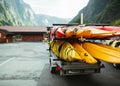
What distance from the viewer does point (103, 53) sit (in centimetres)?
715

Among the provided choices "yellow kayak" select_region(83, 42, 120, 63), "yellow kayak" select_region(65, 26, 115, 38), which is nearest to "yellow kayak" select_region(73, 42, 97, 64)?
"yellow kayak" select_region(83, 42, 120, 63)

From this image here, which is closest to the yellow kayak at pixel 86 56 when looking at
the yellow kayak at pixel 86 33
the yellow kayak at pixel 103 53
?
the yellow kayak at pixel 103 53

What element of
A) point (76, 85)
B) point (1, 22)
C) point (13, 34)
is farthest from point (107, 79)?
point (1, 22)

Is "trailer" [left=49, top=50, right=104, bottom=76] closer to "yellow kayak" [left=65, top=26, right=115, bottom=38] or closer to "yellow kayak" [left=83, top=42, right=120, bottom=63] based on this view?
"yellow kayak" [left=83, top=42, right=120, bottom=63]

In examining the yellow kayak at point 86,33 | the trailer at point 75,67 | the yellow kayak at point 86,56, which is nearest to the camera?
the yellow kayak at point 86,56

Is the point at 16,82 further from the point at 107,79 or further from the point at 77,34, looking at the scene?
the point at 107,79

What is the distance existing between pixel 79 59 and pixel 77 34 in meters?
1.05

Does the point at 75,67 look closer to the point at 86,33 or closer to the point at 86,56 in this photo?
the point at 86,56

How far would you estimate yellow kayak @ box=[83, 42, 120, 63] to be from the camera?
6.73 m

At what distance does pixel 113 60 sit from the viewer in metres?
6.61

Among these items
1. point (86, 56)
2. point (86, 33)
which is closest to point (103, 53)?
point (86, 56)

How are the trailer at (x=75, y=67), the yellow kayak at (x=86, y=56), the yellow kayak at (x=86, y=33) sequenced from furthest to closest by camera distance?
the trailer at (x=75, y=67) < the yellow kayak at (x=86, y=33) < the yellow kayak at (x=86, y=56)

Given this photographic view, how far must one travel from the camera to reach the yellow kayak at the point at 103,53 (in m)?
6.73

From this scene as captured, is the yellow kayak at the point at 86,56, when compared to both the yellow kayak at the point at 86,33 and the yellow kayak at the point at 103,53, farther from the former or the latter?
the yellow kayak at the point at 86,33
